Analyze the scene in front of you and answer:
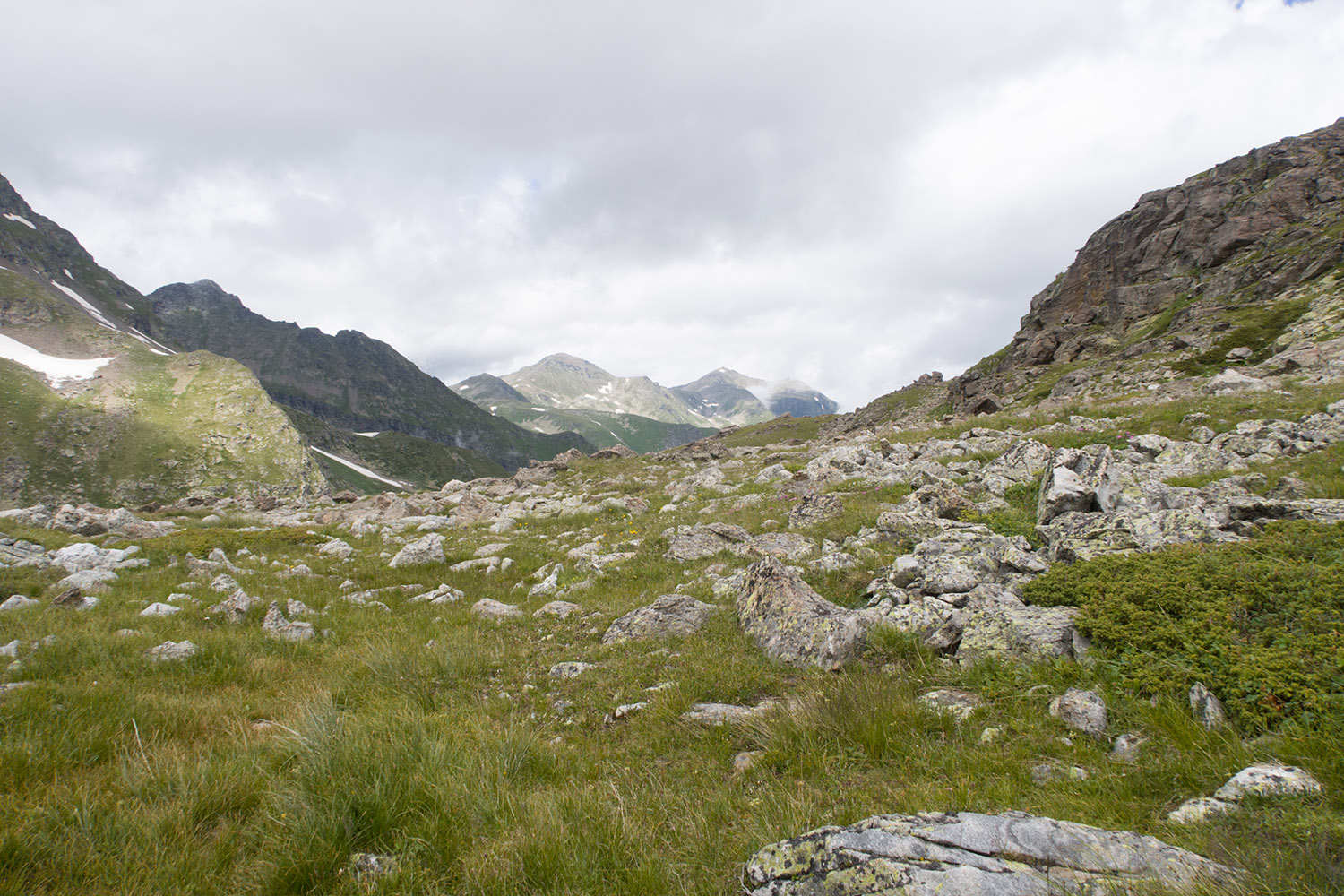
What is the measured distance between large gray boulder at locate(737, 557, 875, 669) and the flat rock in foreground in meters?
3.25

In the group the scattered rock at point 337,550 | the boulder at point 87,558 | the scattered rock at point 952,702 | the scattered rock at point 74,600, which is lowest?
the scattered rock at point 337,550

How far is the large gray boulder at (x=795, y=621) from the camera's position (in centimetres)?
652

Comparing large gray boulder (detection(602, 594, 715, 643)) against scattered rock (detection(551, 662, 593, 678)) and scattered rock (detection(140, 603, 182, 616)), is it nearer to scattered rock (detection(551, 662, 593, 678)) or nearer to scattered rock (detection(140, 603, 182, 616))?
scattered rock (detection(551, 662, 593, 678))

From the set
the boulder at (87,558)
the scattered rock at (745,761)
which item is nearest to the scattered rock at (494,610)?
the scattered rock at (745,761)

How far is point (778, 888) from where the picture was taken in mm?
2934

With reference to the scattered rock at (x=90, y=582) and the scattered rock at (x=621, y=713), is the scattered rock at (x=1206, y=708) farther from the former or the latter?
the scattered rock at (x=90, y=582)

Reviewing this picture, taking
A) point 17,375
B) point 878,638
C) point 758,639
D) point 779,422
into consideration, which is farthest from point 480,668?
point 17,375

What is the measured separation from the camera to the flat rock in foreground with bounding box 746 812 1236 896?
2.64 meters

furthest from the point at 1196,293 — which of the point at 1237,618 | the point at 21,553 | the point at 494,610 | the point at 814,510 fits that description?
the point at 21,553

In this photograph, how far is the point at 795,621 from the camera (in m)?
7.21

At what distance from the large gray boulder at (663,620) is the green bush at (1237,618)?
16.7 feet

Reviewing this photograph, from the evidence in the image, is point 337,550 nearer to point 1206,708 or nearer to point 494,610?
point 494,610

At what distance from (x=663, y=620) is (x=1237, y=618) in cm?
693

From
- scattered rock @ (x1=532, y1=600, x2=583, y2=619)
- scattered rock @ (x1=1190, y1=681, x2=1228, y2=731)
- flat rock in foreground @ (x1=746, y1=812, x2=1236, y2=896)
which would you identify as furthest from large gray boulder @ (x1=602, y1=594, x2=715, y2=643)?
scattered rock @ (x1=1190, y1=681, x2=1228, y2=731)
